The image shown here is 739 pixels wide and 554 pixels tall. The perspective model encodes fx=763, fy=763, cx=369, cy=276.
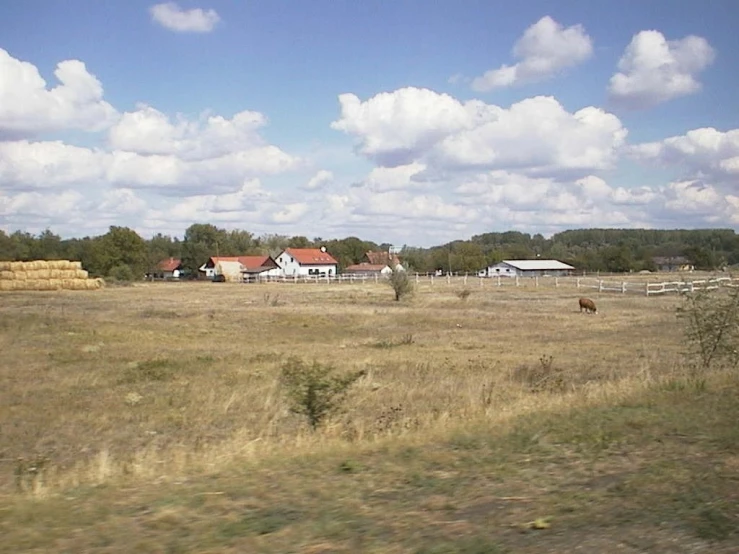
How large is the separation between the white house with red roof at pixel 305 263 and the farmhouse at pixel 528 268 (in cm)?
3074

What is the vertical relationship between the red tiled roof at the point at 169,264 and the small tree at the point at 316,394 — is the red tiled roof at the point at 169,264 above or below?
above

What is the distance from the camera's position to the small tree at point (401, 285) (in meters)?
58.7

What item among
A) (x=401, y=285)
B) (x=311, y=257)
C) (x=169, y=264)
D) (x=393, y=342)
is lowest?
(x=393, y=342)

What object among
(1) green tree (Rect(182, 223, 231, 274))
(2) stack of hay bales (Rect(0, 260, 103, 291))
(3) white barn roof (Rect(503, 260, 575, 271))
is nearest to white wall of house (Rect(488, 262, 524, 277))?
(3) white barn roof (Rect(503, 260, 575, 271))

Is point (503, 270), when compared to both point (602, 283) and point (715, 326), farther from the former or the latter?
point (715, 326)

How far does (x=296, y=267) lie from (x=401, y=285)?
8560 centimetres

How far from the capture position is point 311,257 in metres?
146

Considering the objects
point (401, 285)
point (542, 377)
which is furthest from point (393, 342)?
point (401, 285)

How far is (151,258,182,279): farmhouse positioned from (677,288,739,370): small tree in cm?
13250

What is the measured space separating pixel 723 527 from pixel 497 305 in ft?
159

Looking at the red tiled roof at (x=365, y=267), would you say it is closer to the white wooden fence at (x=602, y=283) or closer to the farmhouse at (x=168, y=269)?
the white wooden fence at (x=602, y=283)

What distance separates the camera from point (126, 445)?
12.9 metres

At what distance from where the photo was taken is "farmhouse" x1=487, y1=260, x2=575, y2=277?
141 m

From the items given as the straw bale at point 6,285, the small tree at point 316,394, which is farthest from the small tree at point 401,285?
the small tree at point 316,394
